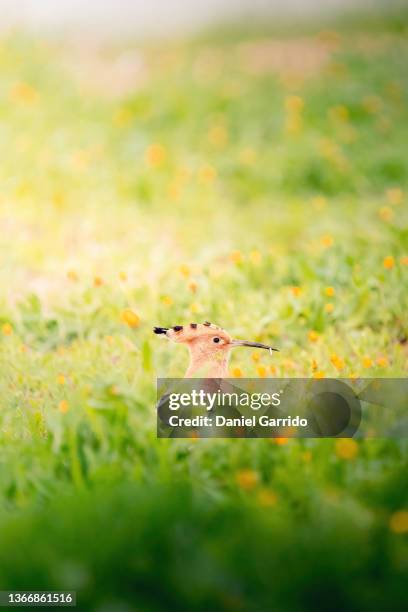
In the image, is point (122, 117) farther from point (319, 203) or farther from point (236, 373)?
point (236, 373)

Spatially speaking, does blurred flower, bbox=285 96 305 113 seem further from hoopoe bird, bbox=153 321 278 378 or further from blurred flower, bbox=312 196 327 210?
hoopoe bird, bbox=153 321 278 378

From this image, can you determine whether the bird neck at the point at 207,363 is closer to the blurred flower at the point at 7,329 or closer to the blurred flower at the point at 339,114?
the blurred flower at the point at 7,329

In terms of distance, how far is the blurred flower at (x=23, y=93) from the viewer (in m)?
6.24

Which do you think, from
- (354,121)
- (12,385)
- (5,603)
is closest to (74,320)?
(12,385)

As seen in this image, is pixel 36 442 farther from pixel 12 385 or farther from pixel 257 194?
pixel 257 194

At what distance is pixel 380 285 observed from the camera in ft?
11.5

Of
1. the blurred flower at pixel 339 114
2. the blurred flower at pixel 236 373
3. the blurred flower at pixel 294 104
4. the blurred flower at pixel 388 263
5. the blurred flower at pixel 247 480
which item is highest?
the blurred flower at pixel 294 104

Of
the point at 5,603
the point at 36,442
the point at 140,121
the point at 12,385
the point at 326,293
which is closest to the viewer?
the point at 5,603

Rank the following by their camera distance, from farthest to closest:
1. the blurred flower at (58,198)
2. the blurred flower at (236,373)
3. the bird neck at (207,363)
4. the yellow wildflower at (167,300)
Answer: the blurred flower at (58,198) → the yellow wildflower at (167,300) → the blurred flower at (236,373) → the bird neck at (207,363)

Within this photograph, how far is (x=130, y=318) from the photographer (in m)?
3.22

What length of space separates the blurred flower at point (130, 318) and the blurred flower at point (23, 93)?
3643 millimetres

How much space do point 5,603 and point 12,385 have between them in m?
1.29

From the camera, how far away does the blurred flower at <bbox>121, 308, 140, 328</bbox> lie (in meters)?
3.21

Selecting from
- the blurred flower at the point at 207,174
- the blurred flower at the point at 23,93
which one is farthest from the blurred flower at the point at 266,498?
the blurred flower at the point at 23,93
